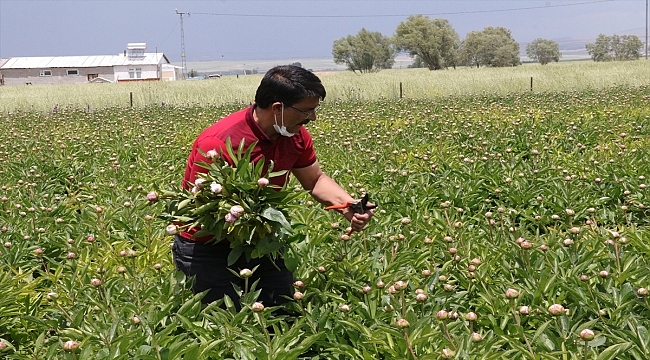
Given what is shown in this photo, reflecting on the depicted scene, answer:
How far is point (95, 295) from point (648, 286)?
2593 mm

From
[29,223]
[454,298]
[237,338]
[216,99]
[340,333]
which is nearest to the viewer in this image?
[237,338]

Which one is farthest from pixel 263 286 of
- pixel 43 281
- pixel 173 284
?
pixel 43 281

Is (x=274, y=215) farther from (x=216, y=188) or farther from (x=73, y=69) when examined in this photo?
(x=73, y=69)

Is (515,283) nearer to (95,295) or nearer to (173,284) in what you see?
(173,284)

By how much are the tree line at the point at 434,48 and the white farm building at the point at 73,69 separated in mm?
23201

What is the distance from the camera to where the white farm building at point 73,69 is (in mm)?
76000

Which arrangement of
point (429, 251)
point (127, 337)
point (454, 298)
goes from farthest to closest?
point (429, 251)
point (454, 298)
point (127, 337)

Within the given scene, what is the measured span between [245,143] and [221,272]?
2.03 feet

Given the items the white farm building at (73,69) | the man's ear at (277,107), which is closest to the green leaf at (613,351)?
the man's ear at (277,107)

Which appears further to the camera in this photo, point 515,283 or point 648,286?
point 515,283

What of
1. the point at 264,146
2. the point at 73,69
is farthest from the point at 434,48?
the point at 264,146

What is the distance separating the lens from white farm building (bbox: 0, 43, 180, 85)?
249 ft

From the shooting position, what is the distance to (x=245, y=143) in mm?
3080

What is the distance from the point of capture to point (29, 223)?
14.8 ft
